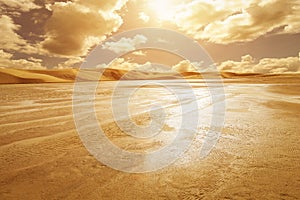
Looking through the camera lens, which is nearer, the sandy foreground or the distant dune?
the sandy foreground

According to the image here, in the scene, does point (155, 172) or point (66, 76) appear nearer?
point (155, 172)

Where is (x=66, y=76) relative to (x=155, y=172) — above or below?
above

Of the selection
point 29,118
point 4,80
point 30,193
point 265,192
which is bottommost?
point 265,192

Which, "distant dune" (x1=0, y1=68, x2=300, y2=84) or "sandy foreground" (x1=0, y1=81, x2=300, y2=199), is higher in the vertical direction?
"distant dune" (x1=0, y1=68, x2=300, y2=84)

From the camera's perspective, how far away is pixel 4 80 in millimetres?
39031

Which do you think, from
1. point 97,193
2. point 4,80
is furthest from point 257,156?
point 4,80

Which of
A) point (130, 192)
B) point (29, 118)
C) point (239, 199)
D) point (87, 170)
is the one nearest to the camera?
point (239, 199)

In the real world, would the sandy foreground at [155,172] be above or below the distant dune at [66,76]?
below

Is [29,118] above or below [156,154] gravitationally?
above

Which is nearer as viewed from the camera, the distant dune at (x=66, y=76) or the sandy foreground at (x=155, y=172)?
the sandy foreground at (x=155, y=172)

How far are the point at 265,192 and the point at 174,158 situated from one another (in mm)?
1516

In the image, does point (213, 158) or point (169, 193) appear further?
point (213, 158)

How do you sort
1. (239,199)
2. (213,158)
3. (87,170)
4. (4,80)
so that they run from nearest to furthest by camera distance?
(239,199) → (87,170) → (213,158) → (4,80)

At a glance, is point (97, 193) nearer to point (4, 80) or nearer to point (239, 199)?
point (239, 199)
